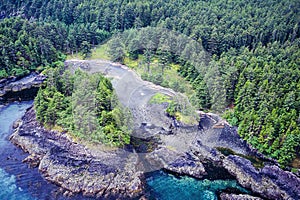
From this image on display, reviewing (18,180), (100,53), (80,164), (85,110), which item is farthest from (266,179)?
(100,53)

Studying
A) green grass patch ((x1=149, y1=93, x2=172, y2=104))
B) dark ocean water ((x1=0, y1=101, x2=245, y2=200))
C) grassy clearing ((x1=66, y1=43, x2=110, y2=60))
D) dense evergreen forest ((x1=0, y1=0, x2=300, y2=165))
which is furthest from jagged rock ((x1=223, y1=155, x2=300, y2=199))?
grassy clearing ((x1=66, y1=43, x2=110, y2=60))

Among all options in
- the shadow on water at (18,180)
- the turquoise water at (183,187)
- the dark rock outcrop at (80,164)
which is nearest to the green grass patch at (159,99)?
the dark rock outcrop at (80,164)

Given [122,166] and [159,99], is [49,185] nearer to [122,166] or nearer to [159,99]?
[122,166]

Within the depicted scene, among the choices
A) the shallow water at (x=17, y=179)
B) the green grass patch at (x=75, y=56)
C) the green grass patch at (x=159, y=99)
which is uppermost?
the green grass patch at (x=75, y=56)

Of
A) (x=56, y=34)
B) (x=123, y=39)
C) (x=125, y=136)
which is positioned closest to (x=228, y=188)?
(x=125, y=136)

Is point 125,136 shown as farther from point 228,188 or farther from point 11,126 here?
point 11,126

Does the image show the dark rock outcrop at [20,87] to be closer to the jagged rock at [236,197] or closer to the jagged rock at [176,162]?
the jagged rock at [176,162]
